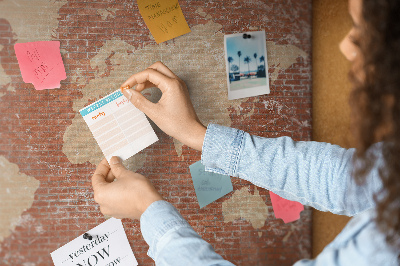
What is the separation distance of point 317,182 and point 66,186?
1019 mm

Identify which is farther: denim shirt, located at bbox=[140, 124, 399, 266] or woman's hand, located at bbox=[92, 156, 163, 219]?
woman's hand, located at bbox=[92, 156, 163, 219]

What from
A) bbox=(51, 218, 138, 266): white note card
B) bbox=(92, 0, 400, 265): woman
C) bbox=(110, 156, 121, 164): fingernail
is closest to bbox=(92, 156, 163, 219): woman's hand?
bbox=(92, 0, 400, 265): woman

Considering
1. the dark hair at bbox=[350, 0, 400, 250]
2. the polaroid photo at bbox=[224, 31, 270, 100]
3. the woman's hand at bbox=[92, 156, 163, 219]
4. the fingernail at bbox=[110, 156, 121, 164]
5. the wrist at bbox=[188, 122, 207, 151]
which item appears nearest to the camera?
the dark hair at bbox=[350, 0, 400, 250]

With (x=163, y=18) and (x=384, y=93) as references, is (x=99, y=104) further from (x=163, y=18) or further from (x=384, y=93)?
(x=384, y=93)

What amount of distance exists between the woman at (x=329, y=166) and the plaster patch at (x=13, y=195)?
419 mm

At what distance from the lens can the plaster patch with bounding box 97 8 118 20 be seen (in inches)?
48.8

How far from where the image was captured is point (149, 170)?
4.29 ft

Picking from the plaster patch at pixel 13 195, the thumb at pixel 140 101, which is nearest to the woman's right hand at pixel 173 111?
the thumb at pixel 140 101

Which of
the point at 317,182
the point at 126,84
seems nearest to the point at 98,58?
the point at 126,84

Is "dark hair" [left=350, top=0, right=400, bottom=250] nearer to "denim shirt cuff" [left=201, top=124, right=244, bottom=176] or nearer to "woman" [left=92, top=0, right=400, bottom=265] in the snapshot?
"woman" [left=92, top=0, right=400, bottom=265]

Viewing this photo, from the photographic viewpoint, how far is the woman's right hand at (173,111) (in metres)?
0.95

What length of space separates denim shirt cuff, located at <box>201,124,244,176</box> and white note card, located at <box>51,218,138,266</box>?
0.69 meters

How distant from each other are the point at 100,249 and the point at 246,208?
67 centimetres

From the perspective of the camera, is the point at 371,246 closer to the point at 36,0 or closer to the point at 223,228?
the point at 223,228
